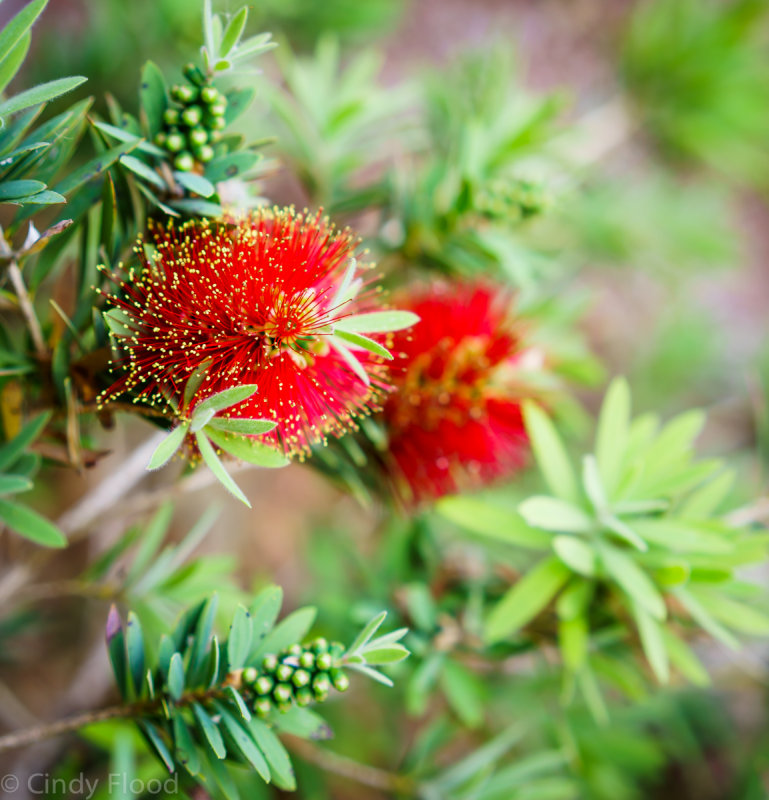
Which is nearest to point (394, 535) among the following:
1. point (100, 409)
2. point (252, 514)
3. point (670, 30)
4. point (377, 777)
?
point (377, 777)

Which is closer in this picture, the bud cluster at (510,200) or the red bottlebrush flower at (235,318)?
the red bottlebrush flower at (235,318)

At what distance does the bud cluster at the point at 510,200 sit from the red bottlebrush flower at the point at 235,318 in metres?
0.22

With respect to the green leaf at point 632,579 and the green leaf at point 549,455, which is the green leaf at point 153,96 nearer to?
the green leaf at point 549,455

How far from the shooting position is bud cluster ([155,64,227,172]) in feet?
1.40

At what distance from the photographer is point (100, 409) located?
437 mm

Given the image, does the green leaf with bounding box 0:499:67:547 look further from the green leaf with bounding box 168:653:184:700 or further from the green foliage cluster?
the green leaf with bounding box 168:653:184:700

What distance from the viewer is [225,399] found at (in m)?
0.36

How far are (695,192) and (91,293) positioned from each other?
3.82ft

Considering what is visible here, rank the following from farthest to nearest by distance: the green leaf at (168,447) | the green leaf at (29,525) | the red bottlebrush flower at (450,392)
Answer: the red bottlebrush flower at (450,392) < the green leaf at (29,525) < the green leaf at (168,447)

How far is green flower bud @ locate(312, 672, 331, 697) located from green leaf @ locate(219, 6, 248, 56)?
0.41 metres

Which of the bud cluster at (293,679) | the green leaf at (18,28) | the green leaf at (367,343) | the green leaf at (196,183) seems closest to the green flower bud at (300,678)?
the bud cluster at (293,679)

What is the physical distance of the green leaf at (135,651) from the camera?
0.44 meters

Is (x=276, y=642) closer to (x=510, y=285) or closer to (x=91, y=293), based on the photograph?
(x=91, y=293)

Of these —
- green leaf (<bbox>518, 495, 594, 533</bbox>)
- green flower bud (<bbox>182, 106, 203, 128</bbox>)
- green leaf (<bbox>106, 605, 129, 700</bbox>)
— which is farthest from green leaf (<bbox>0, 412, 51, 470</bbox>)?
green leaf (<bbox>518, 495, 594, 533</bbox>)
